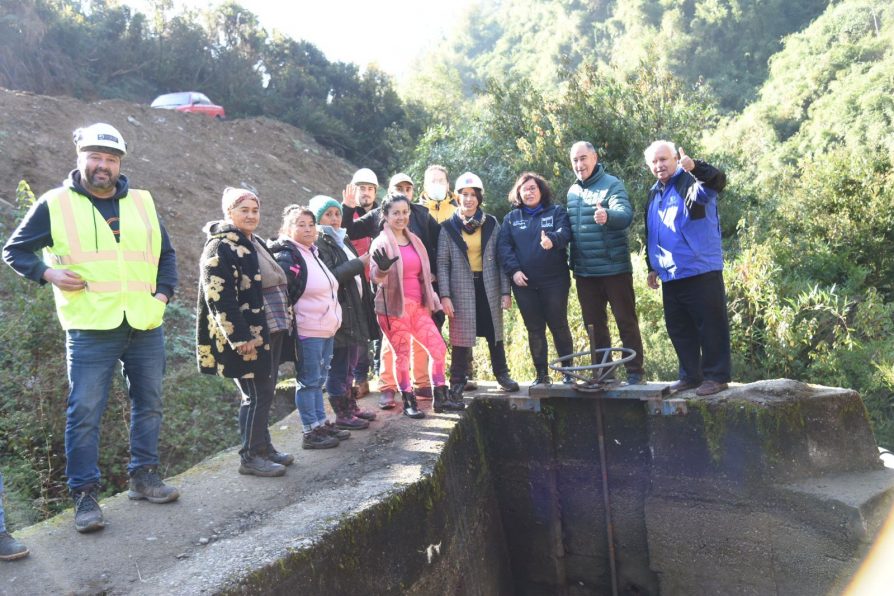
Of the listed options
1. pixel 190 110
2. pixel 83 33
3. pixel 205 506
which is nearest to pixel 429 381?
pixel 205 506

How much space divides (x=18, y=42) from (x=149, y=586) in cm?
1893

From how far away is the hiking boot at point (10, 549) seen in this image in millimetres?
2992

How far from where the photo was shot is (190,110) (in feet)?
62.0

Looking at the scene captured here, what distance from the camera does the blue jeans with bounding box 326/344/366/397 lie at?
16.9ft

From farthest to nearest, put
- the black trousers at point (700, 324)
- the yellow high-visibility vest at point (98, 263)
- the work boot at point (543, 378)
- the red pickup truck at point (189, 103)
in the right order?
1. the red pickup truck at point (189, 103)
2. the work boot at point (543, 378)
3. the black trousers at point (700, 324)
4. the yellow high-visibility vest at point (98, 263)

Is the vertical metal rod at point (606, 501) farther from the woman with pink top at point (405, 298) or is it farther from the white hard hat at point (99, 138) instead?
the white hard hat at point (99, 138)

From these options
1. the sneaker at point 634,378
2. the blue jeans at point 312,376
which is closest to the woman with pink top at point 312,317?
the blue jeans at point 312,376

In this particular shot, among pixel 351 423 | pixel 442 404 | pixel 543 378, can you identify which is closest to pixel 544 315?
pixel 543 378

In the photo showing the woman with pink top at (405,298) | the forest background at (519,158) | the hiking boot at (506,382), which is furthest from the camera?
the forest background at (519,158)

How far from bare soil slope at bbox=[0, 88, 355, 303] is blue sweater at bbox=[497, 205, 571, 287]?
6657 millimetres

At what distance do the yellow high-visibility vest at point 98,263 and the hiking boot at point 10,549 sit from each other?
103 cm

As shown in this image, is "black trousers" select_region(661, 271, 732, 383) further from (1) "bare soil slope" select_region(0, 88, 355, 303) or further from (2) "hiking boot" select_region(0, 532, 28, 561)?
(1) "bare soil slope" select_region(0, 88, 355, 303)

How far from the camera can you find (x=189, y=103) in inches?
757

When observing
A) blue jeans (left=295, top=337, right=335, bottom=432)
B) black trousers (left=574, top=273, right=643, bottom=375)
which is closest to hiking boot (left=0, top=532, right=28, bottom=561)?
blue jeans (left=295, top=337, right=335, bottom=432)
